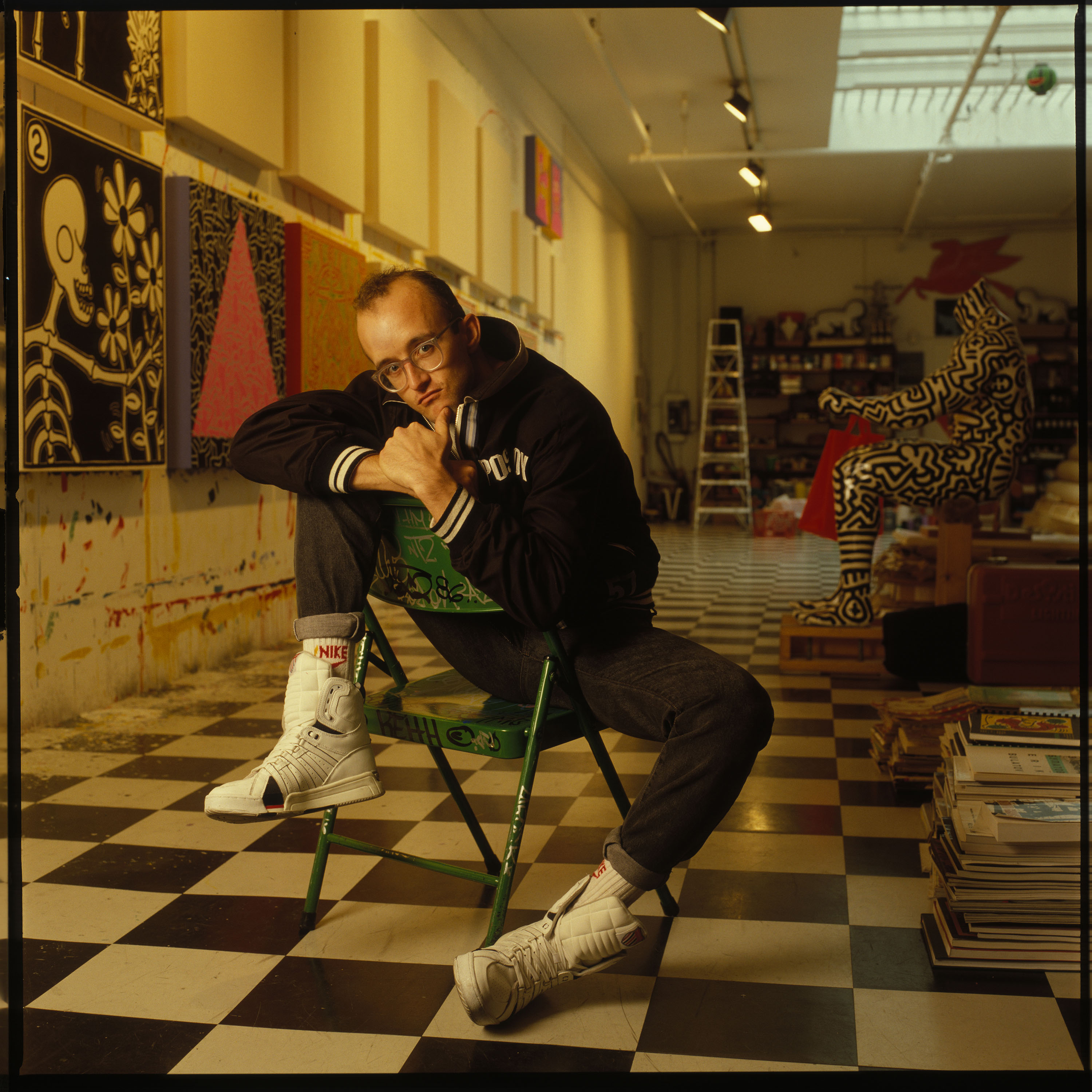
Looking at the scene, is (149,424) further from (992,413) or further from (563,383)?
(992,413)

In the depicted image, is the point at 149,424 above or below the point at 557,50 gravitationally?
below

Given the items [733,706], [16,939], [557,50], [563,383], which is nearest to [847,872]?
[733,706]

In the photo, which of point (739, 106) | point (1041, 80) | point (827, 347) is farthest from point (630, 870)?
point (827, 347)

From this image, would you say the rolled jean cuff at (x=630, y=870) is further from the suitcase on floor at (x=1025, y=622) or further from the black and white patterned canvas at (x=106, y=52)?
the black and white patterned canvas at (x=106, y=52)

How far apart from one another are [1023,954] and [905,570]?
318cm

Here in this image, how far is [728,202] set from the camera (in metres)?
12.2

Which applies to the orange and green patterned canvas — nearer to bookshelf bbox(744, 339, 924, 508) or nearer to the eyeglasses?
the eyeglasses

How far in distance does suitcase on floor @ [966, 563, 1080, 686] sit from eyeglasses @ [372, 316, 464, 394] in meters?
2.29

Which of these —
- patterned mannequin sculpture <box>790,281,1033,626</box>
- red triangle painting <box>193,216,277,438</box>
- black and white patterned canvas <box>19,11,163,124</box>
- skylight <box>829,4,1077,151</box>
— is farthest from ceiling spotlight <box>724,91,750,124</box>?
black and white patterned canvas <box>19,11,163,124</box>

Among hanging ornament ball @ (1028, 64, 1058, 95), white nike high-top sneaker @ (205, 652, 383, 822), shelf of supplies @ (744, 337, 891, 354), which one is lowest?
white nike high-top sneaker @ (205, 652, 383, 822)

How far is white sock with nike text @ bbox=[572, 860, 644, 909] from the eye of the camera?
1.47 metres

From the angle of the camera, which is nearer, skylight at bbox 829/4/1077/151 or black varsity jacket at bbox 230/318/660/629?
black varsity jacket at bbox 230/318/660/629

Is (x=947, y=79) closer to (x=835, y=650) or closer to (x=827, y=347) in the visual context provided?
(x=827, y=347)

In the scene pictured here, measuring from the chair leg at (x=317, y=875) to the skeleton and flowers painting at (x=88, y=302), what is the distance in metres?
1.74
